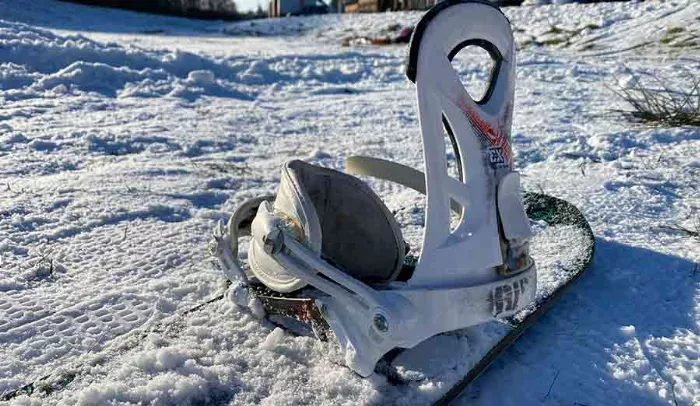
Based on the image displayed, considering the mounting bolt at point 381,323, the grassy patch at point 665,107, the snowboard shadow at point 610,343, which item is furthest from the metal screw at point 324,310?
the grassy patch at point 665,107

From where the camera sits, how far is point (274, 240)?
1856 millimetres

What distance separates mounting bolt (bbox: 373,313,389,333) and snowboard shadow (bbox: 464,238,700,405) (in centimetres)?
43

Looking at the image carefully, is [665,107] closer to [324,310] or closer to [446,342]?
[446,342]

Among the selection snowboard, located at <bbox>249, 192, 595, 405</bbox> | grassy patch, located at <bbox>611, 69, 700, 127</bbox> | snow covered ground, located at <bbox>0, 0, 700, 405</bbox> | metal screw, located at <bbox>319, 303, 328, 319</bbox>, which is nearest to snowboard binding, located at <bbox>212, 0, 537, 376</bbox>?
metal screw, located at <bbox>319, 303, 328, 319</bbox>

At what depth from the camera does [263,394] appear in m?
1.92

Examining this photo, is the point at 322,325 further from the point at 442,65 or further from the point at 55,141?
the point at 55,141

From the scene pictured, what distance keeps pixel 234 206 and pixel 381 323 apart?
2.26 meters

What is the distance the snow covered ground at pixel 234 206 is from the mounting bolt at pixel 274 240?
42 cm

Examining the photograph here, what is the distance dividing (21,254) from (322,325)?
69.4 inches

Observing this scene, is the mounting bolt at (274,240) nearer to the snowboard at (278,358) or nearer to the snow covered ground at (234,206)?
the snowboard at (278,358)

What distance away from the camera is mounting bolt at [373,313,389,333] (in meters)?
1.69

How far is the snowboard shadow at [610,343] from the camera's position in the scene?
1.94m

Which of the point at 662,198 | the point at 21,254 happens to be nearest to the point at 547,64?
the point at 662,198

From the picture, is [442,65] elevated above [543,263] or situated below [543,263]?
above
